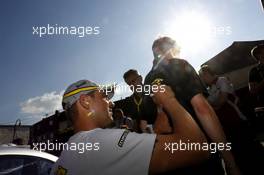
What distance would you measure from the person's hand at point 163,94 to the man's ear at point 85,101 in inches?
26.7

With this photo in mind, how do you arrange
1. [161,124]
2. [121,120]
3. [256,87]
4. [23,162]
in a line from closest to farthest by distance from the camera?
[161,124] → [23,162] → [256,87] → [121,120]

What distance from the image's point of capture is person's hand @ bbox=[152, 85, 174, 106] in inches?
71.2

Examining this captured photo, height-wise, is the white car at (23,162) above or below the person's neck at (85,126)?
below

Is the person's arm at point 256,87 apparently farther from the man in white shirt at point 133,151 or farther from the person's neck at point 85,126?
the person's neck at point 85,126

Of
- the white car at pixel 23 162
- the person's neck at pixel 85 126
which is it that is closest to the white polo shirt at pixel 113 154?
the person's neck at pixel 85 126

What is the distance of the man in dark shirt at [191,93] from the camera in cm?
216

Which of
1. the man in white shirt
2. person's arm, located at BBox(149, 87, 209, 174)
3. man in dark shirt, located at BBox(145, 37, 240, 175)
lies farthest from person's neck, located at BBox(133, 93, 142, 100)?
person's arm, located at BBox(149, 87, 209, 174)

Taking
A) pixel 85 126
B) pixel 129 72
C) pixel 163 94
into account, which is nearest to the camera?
pixel 163 94

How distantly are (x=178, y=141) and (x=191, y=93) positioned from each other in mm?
713

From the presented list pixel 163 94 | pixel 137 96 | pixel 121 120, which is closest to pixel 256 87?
pixel 137 96

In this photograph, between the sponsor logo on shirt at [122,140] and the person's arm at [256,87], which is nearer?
the sponsor logo on shirt at [122,140]

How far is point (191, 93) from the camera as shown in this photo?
224 cm

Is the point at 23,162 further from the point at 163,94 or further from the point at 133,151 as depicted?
the point at 163,94

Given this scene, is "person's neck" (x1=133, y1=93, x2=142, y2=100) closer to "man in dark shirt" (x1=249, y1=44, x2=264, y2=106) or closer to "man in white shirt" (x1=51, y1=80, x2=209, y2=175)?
"man in dark shirt" (x1=249, y1=44, x2=264, y2=106)
